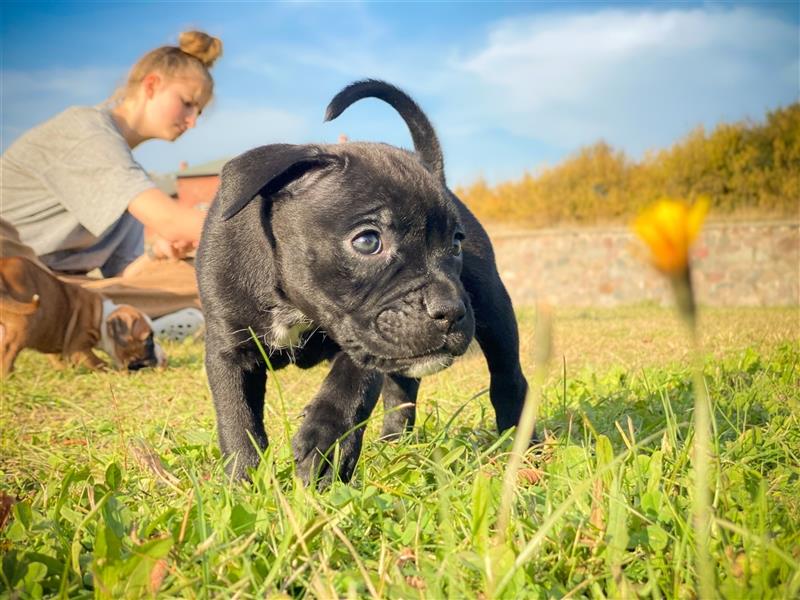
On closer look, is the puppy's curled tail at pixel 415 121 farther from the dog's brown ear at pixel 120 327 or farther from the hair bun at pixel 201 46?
the hair bun at pixel 201 46

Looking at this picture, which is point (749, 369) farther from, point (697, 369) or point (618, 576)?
point (697, 369)

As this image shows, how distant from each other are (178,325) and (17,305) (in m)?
2.57

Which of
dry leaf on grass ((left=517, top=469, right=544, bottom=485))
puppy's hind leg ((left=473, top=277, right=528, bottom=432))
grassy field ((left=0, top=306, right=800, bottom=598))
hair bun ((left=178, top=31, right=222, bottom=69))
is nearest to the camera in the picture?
grassy field ((left=0, top=306, right=800, bottom=598))

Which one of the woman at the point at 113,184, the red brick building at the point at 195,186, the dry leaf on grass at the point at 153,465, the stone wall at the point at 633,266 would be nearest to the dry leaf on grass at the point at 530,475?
the dry leaf on grass at the point at 153,465

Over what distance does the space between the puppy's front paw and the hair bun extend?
5951 mm

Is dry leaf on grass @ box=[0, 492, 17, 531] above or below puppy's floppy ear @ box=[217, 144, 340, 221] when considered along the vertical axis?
below

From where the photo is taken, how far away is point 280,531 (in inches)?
63.4

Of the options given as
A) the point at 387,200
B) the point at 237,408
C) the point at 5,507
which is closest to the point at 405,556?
the point at 5,507

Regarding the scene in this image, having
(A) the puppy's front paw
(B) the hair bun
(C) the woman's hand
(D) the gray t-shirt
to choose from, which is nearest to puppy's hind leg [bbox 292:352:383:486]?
(A) the puppy's front paw

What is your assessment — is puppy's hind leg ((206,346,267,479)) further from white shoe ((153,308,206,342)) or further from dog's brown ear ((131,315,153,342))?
white shoe ((153,308,206,342))

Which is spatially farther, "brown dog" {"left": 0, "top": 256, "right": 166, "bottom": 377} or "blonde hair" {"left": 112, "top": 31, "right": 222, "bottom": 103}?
"blonde hair" {"left": 112, "top": 31, "right": 222, "bottom": 103}

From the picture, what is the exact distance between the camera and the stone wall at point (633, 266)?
17.9 metres

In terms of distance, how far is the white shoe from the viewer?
25.6 feet

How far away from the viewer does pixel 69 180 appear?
645 cm
